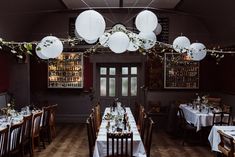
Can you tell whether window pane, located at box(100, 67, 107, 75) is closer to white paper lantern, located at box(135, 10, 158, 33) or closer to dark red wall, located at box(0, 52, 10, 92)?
dark red wall, located at box(0, 52, 10, 92)

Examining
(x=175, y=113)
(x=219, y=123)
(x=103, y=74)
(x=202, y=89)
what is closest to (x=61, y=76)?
(x=103, y=74)

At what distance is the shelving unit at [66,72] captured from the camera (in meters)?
10.8

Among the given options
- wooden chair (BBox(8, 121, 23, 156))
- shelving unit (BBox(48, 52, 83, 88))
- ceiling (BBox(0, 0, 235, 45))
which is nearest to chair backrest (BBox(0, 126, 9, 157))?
wooden chair (BBox(8, 121, 23, 156))

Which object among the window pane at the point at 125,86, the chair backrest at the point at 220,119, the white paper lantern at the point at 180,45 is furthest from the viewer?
the window pane at the point at 125,86

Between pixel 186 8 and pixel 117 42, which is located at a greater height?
pixel 186 8

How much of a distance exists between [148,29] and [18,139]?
9.87 feet

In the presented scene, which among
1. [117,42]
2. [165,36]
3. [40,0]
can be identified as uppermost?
[40,0]

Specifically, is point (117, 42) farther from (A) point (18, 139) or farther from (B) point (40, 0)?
(B) point (40, 0)

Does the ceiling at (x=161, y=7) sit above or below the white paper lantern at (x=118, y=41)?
above

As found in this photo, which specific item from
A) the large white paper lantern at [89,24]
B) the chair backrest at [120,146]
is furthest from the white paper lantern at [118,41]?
the chair backrest at [120,146]

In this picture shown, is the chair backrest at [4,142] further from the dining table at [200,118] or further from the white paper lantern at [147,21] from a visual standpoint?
the dining table at [200,118]

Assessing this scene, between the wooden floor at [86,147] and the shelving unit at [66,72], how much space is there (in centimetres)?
211

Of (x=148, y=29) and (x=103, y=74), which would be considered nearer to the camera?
(x=148, y=29)

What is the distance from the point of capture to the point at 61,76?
10.8 m
